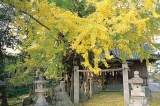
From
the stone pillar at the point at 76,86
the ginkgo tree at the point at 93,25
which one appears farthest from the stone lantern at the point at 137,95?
the stone pillar at the point at 76,86

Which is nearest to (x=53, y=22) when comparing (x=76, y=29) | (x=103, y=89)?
(x=76, y=29)

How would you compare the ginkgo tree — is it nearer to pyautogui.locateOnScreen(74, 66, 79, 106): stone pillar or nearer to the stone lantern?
the stone lantern

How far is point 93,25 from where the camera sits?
4.50 metres

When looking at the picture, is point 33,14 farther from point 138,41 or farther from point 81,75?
point 81,75

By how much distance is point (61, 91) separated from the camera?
11188 millimetres

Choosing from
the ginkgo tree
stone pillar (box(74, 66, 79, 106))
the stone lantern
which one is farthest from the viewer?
stone pillar (box(74, 66, 79, 106))

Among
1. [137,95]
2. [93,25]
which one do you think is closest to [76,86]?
[137,95]

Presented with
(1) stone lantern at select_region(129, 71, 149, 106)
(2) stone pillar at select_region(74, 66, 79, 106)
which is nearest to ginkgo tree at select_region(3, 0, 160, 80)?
(1) stone lantern at select_region(129, 71, 149, 106)

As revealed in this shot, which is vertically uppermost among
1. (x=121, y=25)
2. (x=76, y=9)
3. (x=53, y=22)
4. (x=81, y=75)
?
(x=76, y=9)

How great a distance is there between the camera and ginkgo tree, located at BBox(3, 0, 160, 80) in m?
4.66

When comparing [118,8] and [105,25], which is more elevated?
[118,8]

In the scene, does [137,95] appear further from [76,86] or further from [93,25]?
[93,25]

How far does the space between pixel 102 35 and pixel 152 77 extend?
32815 mm

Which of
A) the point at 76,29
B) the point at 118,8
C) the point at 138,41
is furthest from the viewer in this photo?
the point at 138,41
